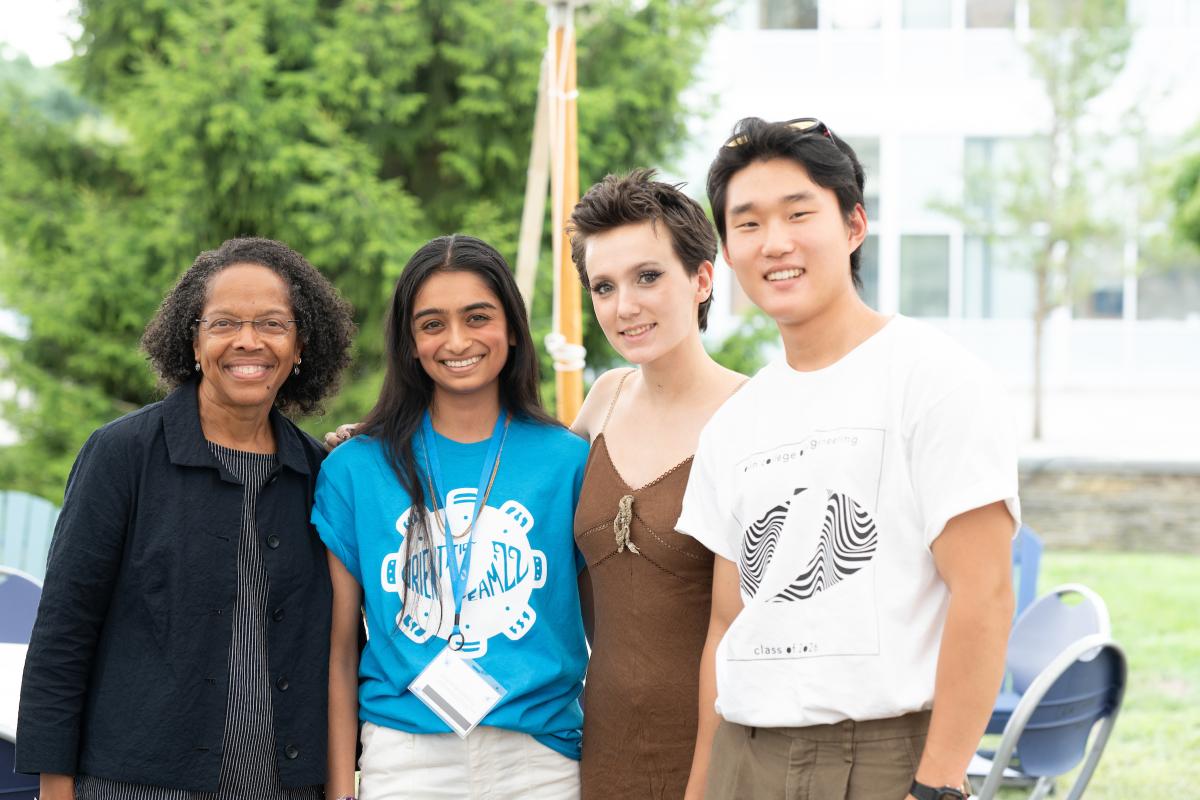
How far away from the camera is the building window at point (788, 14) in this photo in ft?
57.4

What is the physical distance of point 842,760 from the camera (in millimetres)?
1838

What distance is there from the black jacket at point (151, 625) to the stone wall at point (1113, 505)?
1002cm

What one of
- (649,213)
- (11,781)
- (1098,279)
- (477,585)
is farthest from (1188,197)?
(11,781)

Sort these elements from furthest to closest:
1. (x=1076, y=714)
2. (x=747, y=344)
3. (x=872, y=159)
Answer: (x=872, y=159) → (x=747, y=344) → (x=1076, y=714)

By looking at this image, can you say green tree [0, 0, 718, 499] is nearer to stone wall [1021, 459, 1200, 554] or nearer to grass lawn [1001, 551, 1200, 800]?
grass lawn [1001, 551, 1200, 800]

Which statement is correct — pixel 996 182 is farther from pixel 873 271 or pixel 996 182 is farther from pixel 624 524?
pixel 624 524

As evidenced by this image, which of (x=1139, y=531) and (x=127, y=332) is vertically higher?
(x=127, y=332)

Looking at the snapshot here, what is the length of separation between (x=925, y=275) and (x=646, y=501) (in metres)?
16.2

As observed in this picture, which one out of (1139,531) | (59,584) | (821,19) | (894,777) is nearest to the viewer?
(894,777)

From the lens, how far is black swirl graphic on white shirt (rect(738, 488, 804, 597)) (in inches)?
74.7

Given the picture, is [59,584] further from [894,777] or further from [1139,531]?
[1139,531]

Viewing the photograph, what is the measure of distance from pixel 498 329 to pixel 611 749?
2.77 ft

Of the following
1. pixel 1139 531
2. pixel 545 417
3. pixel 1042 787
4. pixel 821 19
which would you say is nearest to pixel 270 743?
pixel 545 417

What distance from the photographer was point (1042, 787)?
3.55 meters
